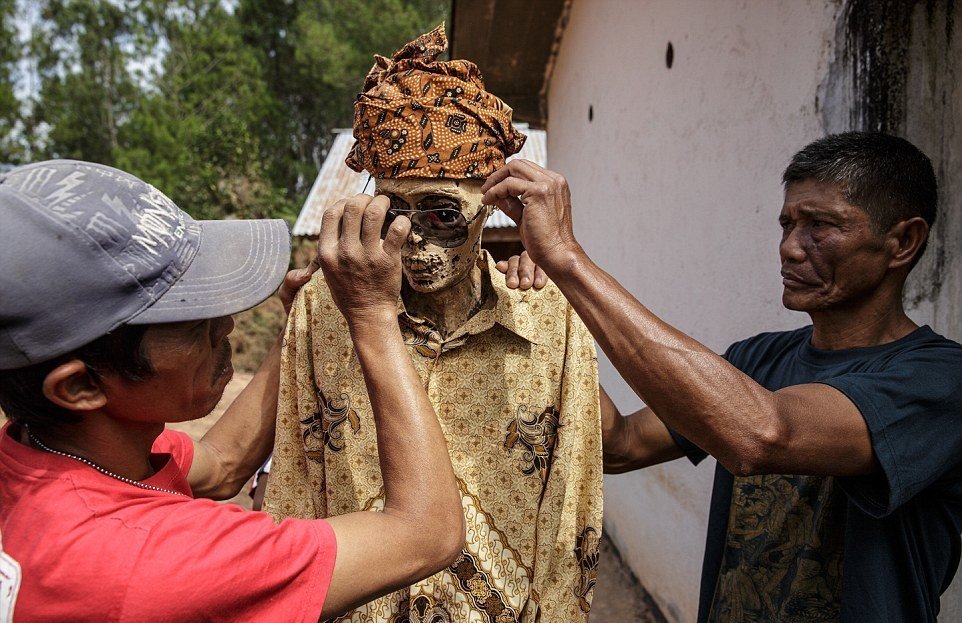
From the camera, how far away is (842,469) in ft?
5.11

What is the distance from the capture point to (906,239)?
1.78 metres

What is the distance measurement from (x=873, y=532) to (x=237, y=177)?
14424mm

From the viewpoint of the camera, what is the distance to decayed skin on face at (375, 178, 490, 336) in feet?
6.07

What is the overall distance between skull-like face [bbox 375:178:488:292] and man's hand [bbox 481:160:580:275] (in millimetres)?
219

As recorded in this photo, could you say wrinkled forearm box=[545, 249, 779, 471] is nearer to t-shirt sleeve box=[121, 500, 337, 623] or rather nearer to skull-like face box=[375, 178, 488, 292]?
skull-like face box=[375, 178, 488, 292]

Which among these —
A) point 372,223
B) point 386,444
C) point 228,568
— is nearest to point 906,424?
point 386,444

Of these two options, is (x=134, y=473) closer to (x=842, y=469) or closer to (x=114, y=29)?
(x=842, y=469)

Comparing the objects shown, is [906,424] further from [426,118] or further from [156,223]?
[156,223]

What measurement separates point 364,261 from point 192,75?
98.5 feet

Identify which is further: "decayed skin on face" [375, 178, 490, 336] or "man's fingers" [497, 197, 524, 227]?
"decayed skin on face" [375, 178, 490, 336]

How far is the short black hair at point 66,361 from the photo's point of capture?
3.86 ft

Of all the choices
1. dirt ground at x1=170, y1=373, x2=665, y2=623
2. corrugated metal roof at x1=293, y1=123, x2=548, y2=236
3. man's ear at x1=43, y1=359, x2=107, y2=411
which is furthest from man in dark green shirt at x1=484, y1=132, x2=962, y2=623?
corrugated metal roof at x1=293, y1=123, x2=548, y2=236

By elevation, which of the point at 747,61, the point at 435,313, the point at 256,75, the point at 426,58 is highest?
the point at 256,75

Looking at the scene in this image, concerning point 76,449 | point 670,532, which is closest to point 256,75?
point 670,532
